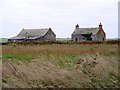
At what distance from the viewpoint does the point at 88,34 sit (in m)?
74.3

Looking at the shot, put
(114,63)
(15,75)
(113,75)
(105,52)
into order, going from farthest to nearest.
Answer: (105,52)
(114,63)
(113,75)
(15,75)

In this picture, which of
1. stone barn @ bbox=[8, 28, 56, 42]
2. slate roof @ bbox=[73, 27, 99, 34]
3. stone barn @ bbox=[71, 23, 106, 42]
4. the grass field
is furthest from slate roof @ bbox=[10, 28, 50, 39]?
the grass field

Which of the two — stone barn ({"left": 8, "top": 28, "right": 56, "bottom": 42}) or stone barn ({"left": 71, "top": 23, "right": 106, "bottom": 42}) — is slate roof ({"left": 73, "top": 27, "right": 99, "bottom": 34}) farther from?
stone barn ({"left": 8, "top": 28, "right": 56, "bottom": 42})

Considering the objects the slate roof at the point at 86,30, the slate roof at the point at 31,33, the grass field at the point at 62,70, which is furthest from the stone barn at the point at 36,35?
the grass field at the point at 62,70

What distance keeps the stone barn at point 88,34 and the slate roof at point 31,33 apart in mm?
7811

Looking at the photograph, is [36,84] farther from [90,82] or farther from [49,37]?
[49,37]

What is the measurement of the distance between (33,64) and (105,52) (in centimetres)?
1046

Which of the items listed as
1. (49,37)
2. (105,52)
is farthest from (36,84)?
(49,37)

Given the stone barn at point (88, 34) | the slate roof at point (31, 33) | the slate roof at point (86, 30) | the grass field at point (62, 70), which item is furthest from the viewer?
the slate roof at point (86, 30)

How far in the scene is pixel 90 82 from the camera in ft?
68.8

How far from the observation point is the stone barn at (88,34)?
7325 cm

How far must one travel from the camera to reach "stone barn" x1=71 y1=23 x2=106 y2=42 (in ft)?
240

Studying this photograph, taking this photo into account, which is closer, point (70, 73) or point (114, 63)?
point (70, 73)

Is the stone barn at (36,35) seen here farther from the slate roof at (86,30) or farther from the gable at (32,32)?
the slate roof at (86,30)
